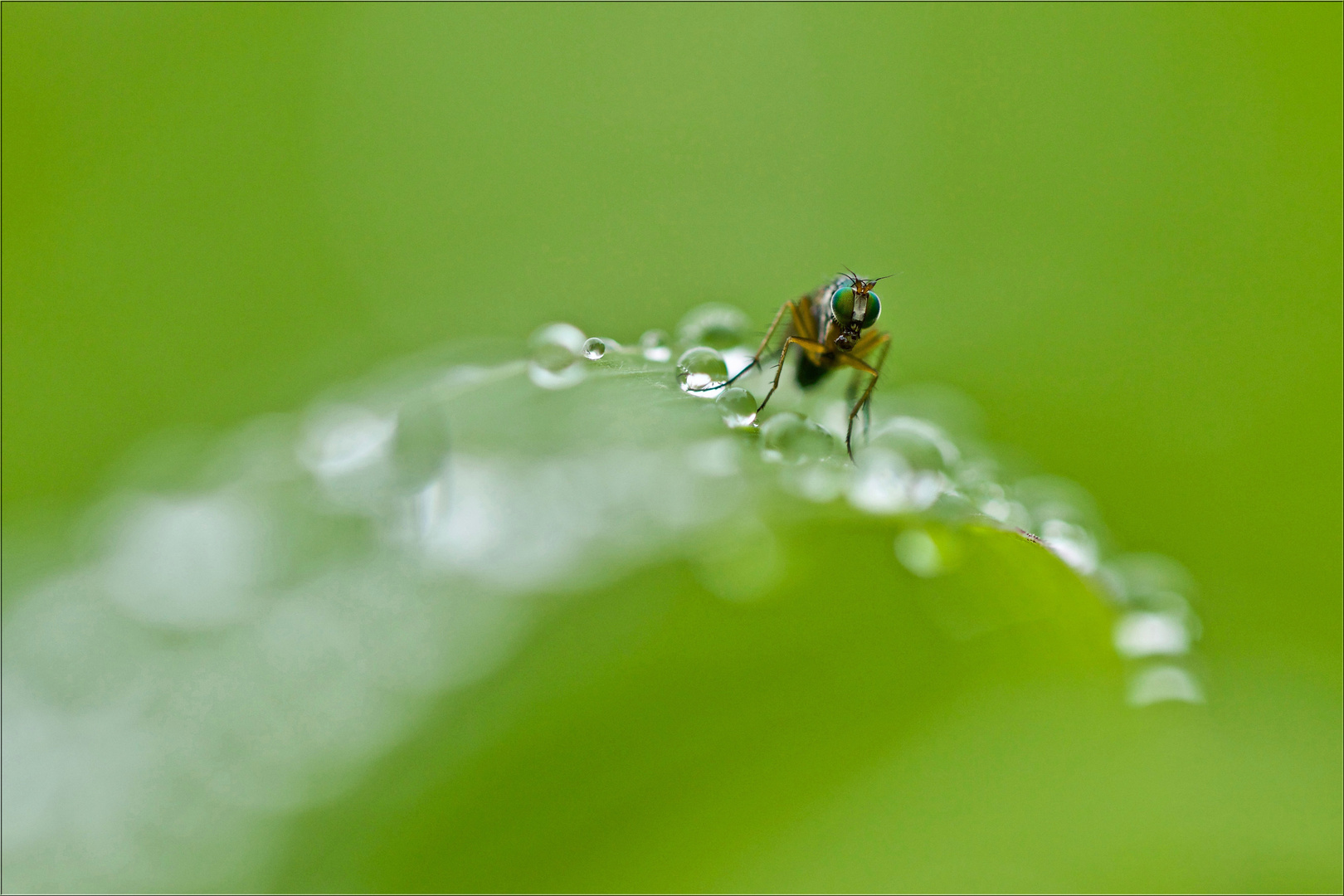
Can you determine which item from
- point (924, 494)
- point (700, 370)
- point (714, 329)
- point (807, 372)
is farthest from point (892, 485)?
point (807, 372)

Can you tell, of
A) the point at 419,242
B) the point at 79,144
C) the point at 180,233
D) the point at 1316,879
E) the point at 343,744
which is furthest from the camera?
the point at 419,242

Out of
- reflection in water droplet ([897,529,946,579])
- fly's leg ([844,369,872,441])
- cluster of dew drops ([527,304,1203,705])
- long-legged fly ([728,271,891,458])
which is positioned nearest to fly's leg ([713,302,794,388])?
long-legged fly ([728,271,891,458])

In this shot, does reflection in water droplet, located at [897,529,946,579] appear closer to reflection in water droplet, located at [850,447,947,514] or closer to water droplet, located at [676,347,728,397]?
reflection in water droplet, located at [850,447,947,514]

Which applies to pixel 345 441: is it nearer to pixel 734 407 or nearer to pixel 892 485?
pixel 734 407

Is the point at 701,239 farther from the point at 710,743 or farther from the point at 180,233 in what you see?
the point at 710,743

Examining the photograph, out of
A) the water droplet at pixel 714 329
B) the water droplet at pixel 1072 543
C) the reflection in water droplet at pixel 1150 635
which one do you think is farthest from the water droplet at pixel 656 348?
the reflection in water droplet at pixel 1150 635

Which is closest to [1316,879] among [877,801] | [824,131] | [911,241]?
[877,801]
